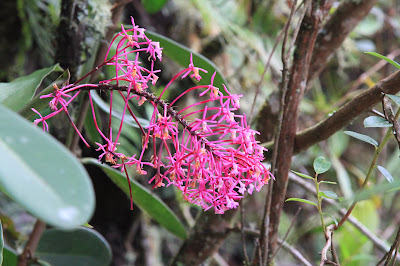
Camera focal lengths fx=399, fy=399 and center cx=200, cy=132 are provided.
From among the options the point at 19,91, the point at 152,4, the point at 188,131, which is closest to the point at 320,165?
the point at 188,131

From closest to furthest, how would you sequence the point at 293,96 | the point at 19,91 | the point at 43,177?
the point at 43,177 < the point at 19,91 < the point at 293,96

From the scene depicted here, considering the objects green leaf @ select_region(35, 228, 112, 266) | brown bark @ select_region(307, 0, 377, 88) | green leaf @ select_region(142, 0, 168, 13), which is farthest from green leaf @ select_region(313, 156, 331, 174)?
green leaf @ select_region(142, 0, 168, 13)

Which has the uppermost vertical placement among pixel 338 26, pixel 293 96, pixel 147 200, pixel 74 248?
pixel 338 26

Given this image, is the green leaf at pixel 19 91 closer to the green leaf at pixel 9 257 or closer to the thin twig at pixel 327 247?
the green leaf at pixel 9 257

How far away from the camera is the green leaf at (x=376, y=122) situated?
534 mm

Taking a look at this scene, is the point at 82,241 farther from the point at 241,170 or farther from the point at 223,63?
the point at 223,63

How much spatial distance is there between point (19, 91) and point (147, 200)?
326 mm

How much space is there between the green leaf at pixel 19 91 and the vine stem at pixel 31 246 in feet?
0.98

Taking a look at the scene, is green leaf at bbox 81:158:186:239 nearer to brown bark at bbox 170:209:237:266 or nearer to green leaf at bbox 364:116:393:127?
brown bark at bbox 170:209:237:266

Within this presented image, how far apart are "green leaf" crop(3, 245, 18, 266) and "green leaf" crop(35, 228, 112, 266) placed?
95 mm

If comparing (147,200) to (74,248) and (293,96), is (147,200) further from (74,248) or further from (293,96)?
(293,96)

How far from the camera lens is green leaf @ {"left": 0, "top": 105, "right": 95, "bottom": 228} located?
0.26 m

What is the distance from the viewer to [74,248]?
859 mm

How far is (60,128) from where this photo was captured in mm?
923
